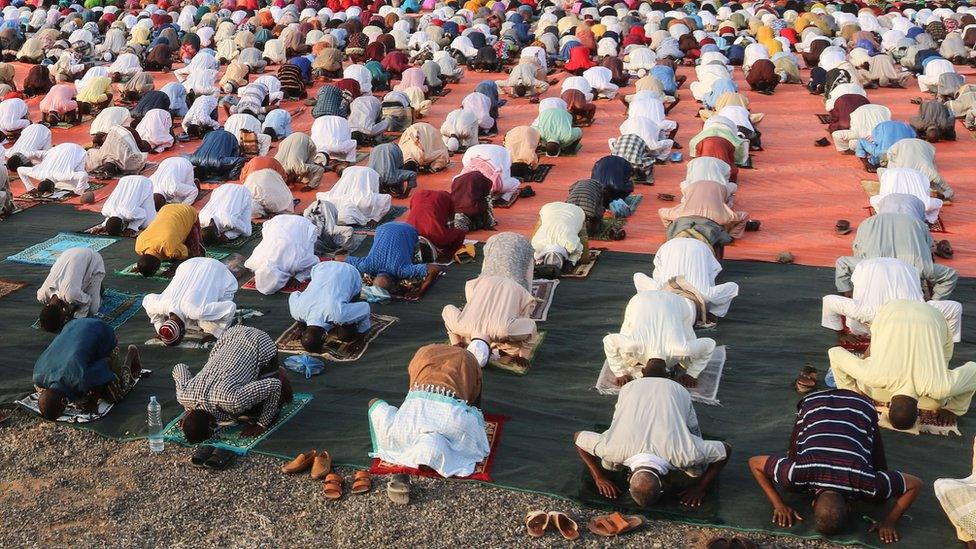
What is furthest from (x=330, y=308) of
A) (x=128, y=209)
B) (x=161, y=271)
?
(x=128, y=209)

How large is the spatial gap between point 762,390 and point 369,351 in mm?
2586

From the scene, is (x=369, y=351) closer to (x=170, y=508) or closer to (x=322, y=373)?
(x=322, y=373)

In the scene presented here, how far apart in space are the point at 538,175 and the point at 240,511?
270 inches

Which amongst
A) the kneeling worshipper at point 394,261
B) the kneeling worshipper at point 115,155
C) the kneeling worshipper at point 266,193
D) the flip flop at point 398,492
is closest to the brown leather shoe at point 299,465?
the flip flop at point 398,492

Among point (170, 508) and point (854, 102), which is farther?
point (854, 102)

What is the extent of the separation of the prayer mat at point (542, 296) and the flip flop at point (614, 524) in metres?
2.62

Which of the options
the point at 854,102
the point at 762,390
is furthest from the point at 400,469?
the point at 854,102

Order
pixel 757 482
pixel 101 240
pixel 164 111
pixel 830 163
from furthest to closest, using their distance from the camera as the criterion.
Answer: pixel 164 111 < pixel 830 163 < pixel 101 240 < pixel 757 482

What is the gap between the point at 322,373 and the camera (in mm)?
6863

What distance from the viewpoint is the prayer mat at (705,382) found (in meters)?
6.42

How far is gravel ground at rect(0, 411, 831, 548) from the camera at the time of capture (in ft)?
17.0

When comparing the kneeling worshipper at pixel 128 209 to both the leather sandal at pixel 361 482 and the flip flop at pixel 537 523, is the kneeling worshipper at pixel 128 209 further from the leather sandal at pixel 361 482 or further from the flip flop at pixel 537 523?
the flip flop at pixel 537 523

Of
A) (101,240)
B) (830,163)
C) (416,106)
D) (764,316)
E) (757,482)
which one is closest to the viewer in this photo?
(757,482)

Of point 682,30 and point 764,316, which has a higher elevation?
point 764,316
